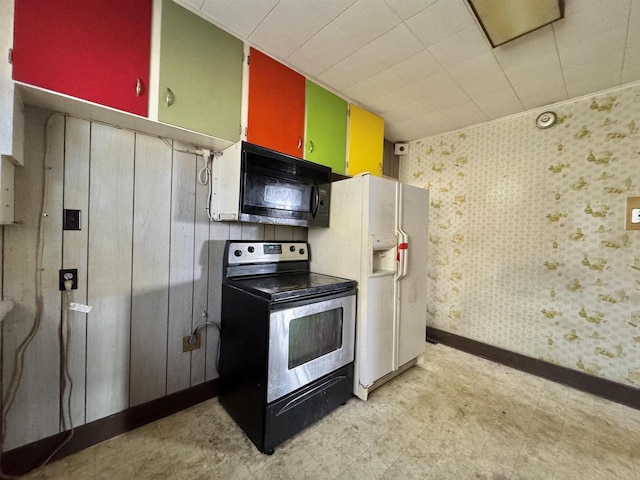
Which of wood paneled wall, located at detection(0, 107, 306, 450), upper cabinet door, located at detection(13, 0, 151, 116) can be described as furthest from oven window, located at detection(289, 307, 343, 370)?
upper cabinet door, located at detection(13, 0, 151, 116)

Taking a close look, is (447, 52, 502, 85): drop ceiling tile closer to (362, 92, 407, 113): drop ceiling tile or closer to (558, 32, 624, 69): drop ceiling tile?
(558, 32, 624, 69): drop ceiling tile

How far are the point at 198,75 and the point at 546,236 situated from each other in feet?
9.78

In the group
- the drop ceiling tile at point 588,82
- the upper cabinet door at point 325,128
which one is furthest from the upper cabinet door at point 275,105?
the drop ceiling tile at point 588,82

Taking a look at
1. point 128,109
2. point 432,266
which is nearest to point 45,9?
point 128,109

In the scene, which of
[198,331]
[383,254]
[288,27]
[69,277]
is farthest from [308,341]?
[288,27]

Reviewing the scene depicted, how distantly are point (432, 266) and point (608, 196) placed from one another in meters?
1.54

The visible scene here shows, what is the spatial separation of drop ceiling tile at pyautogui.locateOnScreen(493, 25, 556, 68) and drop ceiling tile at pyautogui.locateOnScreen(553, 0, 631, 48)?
42 mm

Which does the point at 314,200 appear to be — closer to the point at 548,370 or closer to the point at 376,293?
the point at 376,293

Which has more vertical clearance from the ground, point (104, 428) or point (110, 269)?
point (110, 269)

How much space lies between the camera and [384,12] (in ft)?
4.50

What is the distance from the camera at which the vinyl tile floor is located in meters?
1.25

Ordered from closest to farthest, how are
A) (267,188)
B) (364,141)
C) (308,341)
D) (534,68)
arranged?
(308,341), (267,188), (534,68), (364,141)

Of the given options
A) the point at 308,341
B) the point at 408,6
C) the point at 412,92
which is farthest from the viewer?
the point at 412,92

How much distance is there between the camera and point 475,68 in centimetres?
179
